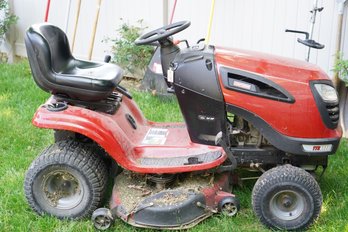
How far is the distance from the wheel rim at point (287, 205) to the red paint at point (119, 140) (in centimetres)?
41

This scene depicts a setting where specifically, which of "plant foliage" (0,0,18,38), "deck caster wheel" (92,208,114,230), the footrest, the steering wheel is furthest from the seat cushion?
"plant foliage" (0,0,18,38)

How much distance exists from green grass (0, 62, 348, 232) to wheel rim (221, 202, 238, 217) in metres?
0.04

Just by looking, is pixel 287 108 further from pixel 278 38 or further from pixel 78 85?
pixel 278 38

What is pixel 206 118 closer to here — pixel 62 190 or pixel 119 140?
pixel 119 140

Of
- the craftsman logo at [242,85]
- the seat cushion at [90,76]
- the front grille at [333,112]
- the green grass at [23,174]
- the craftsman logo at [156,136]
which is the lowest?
the green grass at [23,174]

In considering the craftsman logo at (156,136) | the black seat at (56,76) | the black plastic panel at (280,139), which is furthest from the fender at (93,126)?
the black plastic panel at (280,139)

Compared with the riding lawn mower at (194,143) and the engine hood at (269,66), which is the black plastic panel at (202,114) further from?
the engine hood at (269,66)

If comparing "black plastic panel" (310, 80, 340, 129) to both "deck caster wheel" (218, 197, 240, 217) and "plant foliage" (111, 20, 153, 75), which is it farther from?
"plant foliage" (111, 20, 153, 75)

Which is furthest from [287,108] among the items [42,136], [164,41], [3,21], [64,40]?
[3,21]

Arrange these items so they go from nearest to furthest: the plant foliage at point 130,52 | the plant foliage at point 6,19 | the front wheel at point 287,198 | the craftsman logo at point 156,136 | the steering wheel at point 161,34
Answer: the front wheel at point 287,198 < the steering wheel at point 161,34 < the craftsman logo at point 156,136 < the plant foliage at point 130,52 < the plant foliage at point 6,19

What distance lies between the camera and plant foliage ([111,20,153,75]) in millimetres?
6258

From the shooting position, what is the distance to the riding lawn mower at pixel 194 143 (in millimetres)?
3133

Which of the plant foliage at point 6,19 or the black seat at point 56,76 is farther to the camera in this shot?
the plant foliage at point 6,19

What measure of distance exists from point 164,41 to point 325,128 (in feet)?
3.78
